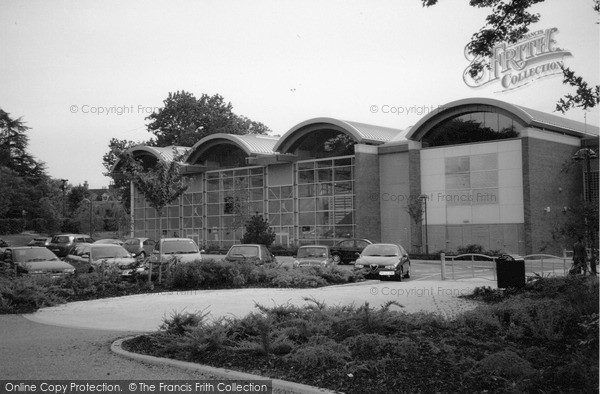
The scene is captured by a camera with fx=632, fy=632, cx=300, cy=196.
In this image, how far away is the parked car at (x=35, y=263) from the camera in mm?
18875

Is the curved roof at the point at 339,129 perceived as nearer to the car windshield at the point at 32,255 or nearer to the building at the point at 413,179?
the building at the point at 413,179

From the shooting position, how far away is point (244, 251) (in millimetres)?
24484

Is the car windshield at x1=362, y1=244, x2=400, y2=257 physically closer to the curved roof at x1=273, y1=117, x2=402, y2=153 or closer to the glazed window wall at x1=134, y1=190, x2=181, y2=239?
the curved roof at x1=273, y1=117, x2=402, y2=153

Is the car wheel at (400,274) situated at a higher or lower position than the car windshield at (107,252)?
lower

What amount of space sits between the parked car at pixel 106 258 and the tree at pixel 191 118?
52.1 metres

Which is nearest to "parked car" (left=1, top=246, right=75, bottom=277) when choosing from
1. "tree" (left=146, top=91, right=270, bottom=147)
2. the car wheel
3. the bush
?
the car wheel

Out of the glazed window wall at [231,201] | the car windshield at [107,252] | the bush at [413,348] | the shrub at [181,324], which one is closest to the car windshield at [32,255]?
the car windshield at [107,252]

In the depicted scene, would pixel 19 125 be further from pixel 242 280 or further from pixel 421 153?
pixel 242 280

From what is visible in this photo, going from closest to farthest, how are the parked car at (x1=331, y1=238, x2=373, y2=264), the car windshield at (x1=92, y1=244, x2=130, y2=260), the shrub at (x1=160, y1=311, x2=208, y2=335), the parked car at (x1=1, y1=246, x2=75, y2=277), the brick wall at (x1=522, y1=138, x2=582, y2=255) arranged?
the shrub at (x1=160, y1=311, x2=208, y2=335)
the parked car at (x1=1, y1=246, x2=75, y2=277)
the car windshield at (x1=92, y1=244, x2=130, y2=260)
the parked car at (x1=331, y1=238, x2=373, y2=264)
the brick wall at (x1=522, y1=138, x2=582, y2=255)

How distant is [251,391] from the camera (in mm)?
6730

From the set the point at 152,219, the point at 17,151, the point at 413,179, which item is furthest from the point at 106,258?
the point at 17,151

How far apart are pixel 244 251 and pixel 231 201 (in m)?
29.9

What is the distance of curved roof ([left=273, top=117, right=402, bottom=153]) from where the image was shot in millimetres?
45312

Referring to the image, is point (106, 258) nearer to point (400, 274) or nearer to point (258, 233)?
point (400, 274)
